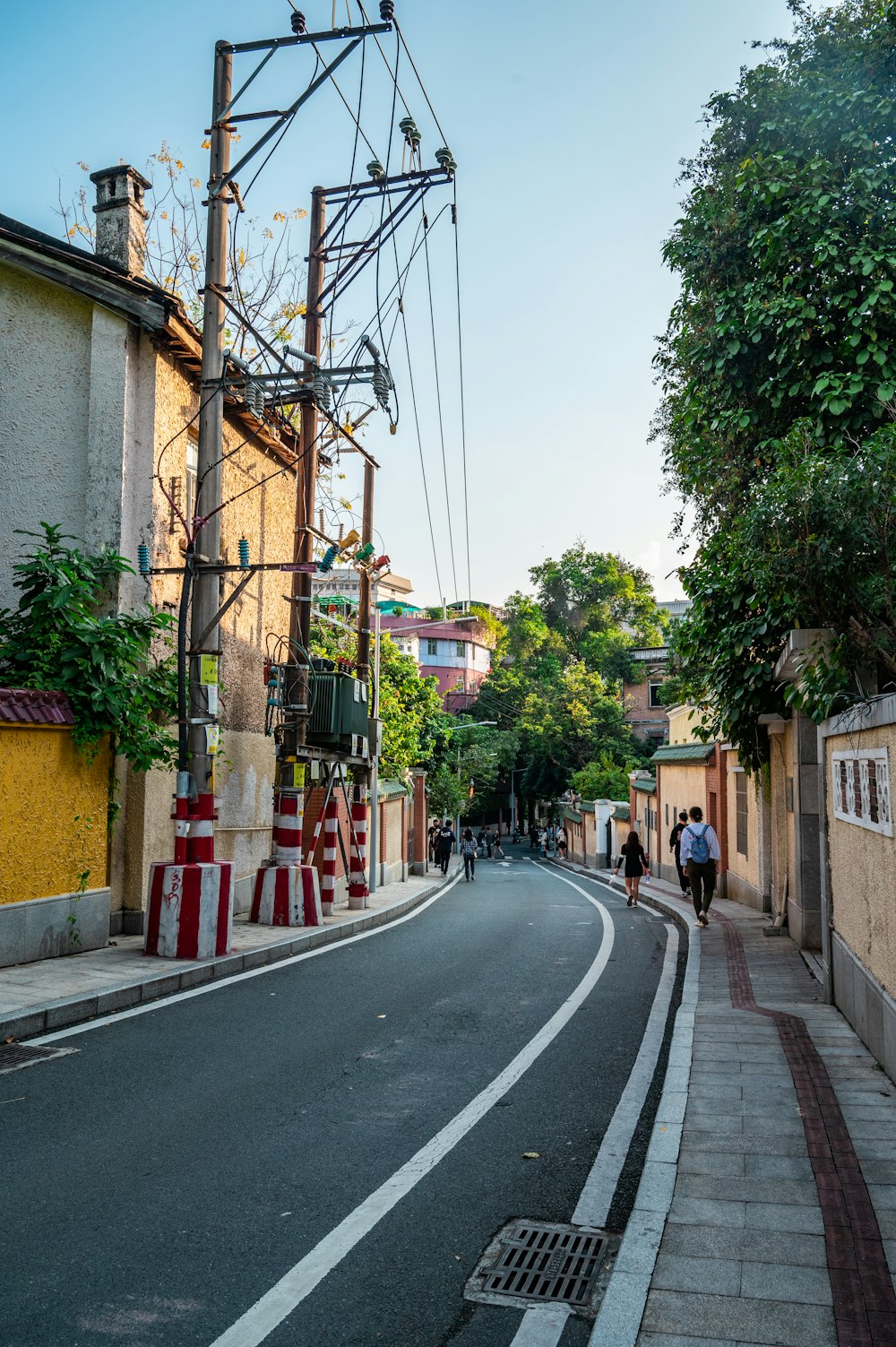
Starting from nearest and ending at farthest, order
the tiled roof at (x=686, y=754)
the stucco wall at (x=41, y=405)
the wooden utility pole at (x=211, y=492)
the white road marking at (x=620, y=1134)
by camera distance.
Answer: the white road marking at (x=620, y=1134), the wooden utility pole at (x=211, y=492), the stucco wall at (x=41, y=405), the tiled roof at (x=686, y=754)

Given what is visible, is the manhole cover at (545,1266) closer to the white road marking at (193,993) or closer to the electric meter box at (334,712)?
the white road marking at (193,993)

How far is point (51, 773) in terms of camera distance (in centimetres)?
1087

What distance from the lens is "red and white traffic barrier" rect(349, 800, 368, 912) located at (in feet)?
61.3

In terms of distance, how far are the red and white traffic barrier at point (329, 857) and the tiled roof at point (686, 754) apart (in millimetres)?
9643

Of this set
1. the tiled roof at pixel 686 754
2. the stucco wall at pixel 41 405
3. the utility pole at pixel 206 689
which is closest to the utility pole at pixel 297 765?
the utility pole at pixel 206 689

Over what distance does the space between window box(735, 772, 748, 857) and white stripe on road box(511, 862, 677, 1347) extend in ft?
Result: 39.3

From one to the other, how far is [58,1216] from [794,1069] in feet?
15.5

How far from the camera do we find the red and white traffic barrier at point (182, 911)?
36.2ft

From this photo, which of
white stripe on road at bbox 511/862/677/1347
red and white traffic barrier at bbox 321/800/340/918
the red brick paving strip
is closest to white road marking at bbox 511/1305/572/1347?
white stripe on road at bbox 511/862/677/1347

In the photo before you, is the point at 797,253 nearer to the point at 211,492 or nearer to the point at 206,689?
the point at 211,492

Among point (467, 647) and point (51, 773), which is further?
point (467, 647)

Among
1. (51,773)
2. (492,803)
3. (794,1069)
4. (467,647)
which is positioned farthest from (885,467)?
(492,803)

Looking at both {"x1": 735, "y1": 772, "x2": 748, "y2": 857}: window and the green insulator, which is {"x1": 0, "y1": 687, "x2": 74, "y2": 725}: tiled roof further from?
{"x1": 735, "y1": 772, "x2": 748, "y2": 857}: window

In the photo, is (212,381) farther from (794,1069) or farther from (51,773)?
(794,1069)
